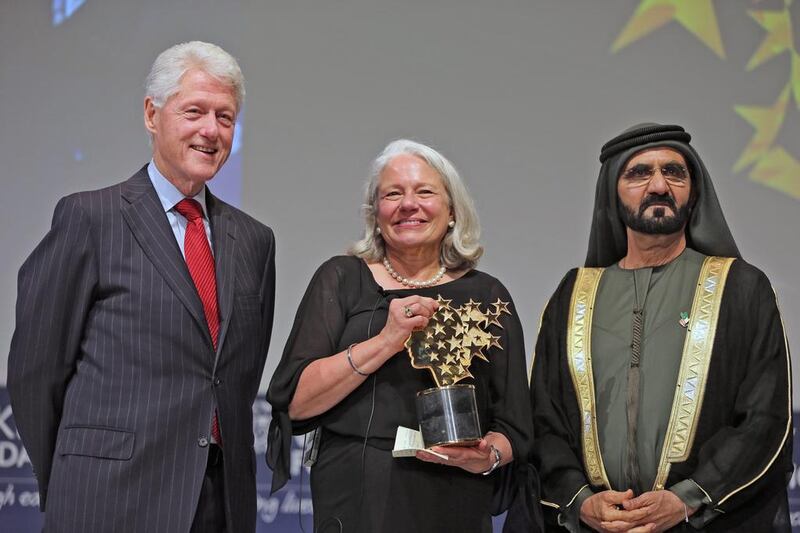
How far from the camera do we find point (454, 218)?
10.8 ft

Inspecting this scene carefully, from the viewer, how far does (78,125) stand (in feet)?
16.6

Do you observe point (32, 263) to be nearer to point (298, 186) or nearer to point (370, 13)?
point (298, 186)

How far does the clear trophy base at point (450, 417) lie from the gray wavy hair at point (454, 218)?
1.97 ft

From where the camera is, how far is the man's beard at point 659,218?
334 cm

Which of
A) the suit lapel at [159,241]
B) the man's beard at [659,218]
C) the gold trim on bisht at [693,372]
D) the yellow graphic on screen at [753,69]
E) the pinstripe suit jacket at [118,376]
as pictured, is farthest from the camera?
the yellow graphic on screen at [753,69]

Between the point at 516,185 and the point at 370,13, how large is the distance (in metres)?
1.20

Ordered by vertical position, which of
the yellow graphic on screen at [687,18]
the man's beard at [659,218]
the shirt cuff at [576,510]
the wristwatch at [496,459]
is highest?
the yellow graphic on screen at [687,18]

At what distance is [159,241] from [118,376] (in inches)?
16.1

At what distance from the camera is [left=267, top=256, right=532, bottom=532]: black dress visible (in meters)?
2.99

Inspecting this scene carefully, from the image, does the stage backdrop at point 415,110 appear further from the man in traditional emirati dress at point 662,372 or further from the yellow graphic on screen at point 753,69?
the man in traditional emirati dress at point 662,372

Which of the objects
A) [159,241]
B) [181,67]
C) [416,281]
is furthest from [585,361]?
[181,67]

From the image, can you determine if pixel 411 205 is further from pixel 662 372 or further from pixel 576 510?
pixel 576 510

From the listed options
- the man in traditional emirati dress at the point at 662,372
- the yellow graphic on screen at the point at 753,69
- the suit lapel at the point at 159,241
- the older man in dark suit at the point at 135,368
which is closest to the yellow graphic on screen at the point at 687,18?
the yellow graphic on screen at the point at 753,69

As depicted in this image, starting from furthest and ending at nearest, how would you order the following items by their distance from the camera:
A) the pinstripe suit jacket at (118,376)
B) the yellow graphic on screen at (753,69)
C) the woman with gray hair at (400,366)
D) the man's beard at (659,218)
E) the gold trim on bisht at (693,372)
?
1. the yellow graphic on screen at (753,69)
2. the man's beard at (659,218)
3. the gold trim on bisht at (693,372)
4. the woman with gray hair at (400,366)
5. the pinstripe suit jacket at (118,376)
